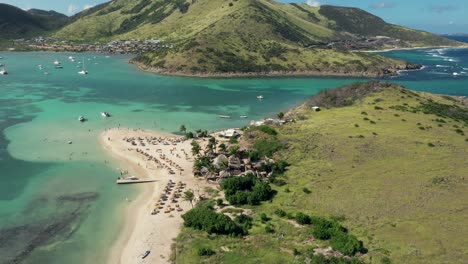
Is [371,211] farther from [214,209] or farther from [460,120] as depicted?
[460,120]

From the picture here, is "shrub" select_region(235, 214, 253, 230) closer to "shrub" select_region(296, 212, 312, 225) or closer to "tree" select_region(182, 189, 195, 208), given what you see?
"shrub" select_region(296, 212, 312, 225)

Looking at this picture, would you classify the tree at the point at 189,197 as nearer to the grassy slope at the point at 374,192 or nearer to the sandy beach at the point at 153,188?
the sandy beach at the point at 153,188

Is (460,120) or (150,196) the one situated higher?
(460,120)

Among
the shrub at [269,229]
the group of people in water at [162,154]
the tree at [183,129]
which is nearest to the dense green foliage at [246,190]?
the shrub at [269,229]

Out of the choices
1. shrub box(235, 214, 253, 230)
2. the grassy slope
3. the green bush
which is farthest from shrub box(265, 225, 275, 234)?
the green bush

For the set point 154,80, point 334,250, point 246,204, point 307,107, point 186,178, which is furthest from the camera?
point 154,80

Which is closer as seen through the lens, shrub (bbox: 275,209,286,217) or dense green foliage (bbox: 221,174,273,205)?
shrub (bbox: 275,209,286,217)

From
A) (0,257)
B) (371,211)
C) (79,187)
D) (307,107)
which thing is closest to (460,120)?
(307,107)
